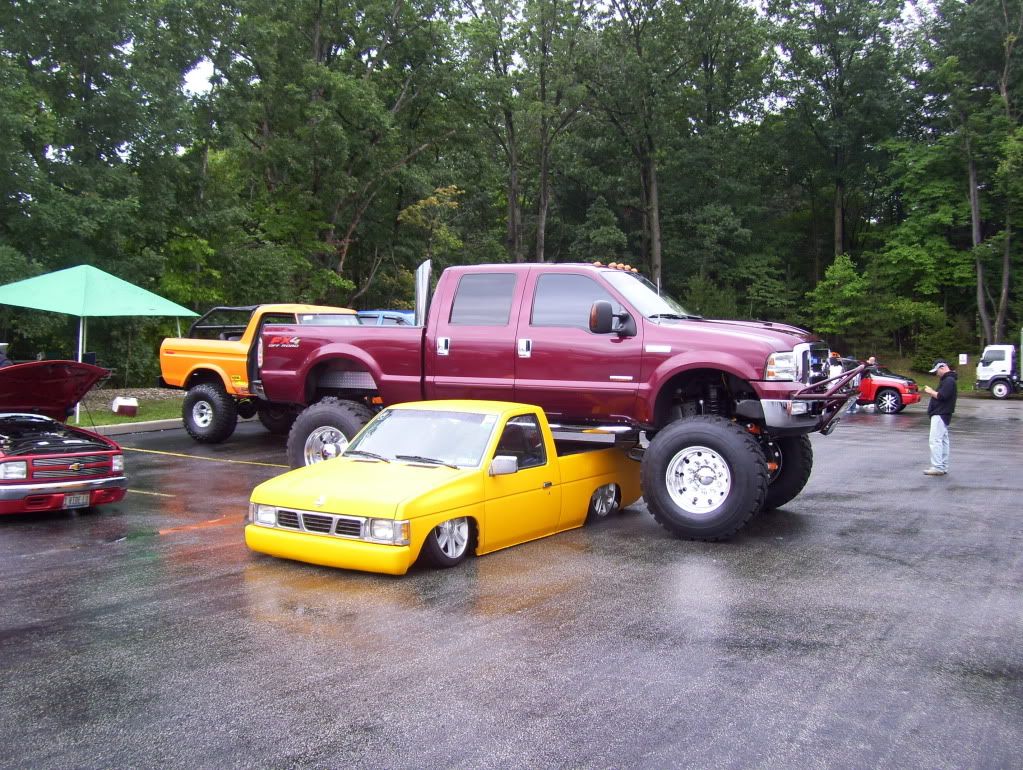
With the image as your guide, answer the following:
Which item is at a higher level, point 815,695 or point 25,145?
point 25,145

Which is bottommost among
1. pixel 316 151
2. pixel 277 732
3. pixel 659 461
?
pixel 277 732

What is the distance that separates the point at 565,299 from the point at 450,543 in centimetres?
338

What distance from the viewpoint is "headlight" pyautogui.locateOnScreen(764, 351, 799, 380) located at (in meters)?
8.27

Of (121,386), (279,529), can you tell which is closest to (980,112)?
(121,386)

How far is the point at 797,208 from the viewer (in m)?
56.2

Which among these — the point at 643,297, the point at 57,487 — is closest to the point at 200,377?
the point at 57,487

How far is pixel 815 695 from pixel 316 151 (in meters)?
27.9

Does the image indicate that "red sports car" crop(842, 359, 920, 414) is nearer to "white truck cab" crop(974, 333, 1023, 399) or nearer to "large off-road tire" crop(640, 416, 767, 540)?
"white truck cab" crop(974, 333, 1023, 399)

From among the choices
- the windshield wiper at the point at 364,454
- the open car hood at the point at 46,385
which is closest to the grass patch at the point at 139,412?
the open car hood at the point at 46,385

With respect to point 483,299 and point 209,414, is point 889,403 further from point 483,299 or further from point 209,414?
point 483,299

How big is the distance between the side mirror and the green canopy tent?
11.4 m

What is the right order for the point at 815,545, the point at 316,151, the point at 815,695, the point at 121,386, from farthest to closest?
1. the point at 316,151
2. the point at 121,386
3. the point at 815,545
4. the point at 815,695

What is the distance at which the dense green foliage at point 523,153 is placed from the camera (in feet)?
66.0

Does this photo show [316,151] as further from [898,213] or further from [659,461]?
[898,213]
